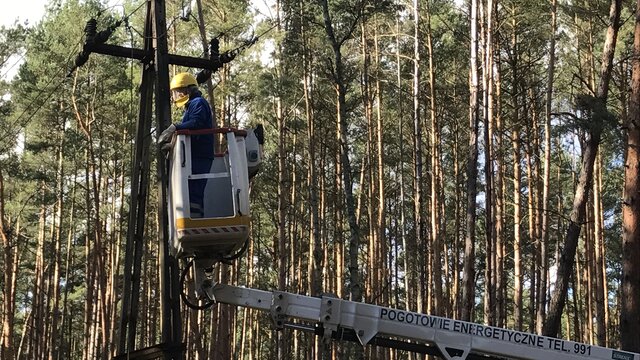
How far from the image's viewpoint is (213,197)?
227 inches

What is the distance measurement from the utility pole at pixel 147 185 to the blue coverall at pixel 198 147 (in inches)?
18.0

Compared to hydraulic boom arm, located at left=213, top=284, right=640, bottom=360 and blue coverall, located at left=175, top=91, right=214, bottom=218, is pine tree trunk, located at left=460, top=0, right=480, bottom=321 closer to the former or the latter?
hydraulic boom arm, located at left=213, top=284, right=640, bottom=360

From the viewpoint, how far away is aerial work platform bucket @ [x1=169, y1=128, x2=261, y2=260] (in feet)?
18.7

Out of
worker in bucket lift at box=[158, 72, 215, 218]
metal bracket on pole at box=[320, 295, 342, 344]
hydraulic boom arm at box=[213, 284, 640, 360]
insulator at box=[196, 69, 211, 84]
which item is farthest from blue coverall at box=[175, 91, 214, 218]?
insulator at box=[196, 69, 211, 84]

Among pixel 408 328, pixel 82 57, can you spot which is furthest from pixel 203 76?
pixel 408 328

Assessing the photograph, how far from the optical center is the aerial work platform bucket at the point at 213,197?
571cm

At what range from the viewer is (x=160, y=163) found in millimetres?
6352

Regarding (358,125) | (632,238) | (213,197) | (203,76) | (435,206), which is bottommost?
(213,197)

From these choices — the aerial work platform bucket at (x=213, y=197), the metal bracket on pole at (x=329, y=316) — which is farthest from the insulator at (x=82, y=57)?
the metal bracket on pole at (x=329, y=316)

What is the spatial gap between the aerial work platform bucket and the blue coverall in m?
0.01

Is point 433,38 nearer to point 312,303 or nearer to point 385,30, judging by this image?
point 385,30

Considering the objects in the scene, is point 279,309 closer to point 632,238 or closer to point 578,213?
point 632,238

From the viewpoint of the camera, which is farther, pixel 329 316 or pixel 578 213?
pixel 578 213

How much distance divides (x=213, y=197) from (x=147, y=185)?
5.09 ft
